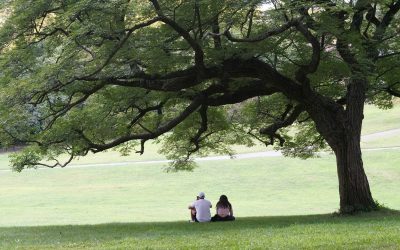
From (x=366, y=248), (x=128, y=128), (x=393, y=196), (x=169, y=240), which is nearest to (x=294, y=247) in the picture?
(x=366, y=248)

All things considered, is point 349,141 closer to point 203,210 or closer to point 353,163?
point 353,163

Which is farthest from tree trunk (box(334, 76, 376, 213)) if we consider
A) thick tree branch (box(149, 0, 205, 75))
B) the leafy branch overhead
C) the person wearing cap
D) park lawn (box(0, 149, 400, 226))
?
park lawn (box(0, 149, 400, 226))

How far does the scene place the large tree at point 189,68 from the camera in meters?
13.6

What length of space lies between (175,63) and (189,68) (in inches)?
15.2

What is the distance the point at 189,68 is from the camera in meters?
15.7

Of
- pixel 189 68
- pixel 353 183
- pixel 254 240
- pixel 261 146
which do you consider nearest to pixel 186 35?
pixel 189 68

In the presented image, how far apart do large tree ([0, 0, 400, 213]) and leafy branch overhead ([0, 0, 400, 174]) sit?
0.03m

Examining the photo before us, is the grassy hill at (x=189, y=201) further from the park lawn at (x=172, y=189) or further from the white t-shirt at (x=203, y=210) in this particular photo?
the white t-shirt at (x=203, y=210)

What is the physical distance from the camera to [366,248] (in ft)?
30.3

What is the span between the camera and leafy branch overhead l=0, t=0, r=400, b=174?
1358cm

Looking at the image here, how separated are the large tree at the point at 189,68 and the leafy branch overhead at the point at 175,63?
34mm

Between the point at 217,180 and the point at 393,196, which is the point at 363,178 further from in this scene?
the point at 217,180

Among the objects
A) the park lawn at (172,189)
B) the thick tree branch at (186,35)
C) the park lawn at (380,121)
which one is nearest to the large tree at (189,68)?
the thick tree branch at (186,35)

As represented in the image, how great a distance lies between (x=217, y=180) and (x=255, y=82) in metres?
26.2
